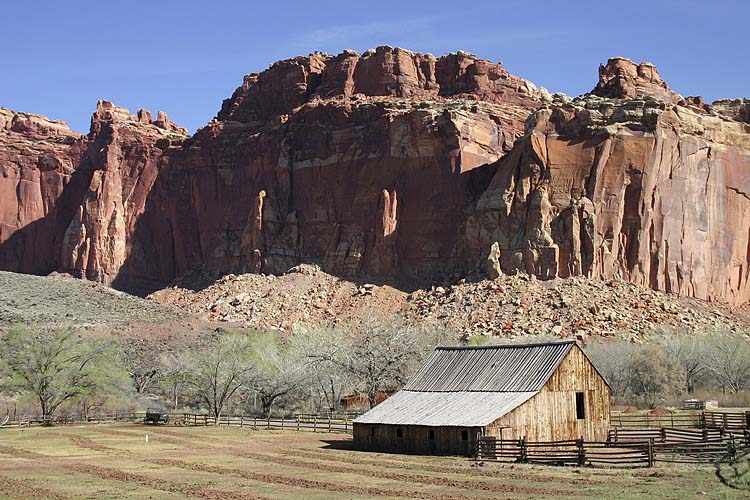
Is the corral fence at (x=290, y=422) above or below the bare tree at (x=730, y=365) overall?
below

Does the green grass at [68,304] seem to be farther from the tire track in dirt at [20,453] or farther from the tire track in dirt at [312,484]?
the tire track in dirt at [312,484]

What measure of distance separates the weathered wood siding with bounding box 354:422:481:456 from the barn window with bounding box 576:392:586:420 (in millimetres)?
5762

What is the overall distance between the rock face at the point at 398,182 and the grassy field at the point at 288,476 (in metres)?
59.7

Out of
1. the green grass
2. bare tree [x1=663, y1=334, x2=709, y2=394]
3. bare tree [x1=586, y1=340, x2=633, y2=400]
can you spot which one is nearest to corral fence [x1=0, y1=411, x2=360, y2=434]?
bare tree [x1=586, y1=340, x2=633, y2=400]

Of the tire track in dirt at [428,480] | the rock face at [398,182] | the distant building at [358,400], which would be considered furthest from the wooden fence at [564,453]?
the rock face at [398,182]

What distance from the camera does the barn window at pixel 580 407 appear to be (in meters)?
48.2

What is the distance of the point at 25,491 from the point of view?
34.8m

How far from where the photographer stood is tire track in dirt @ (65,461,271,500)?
1325 inches

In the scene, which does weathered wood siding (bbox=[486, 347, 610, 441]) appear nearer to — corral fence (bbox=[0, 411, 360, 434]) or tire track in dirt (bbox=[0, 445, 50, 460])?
corral fence (bbox=[0, 411, 360, 434])

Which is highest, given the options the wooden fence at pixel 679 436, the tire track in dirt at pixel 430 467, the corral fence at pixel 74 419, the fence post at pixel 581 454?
A: the corral fence at pixel 74 419

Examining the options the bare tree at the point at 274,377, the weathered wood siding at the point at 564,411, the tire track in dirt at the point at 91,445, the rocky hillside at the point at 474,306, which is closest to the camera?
the weathered wood siding at the point at 564,411

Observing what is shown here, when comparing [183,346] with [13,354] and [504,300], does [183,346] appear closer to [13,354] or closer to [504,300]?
[13,354]

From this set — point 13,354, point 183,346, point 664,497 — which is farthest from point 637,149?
point 664,497

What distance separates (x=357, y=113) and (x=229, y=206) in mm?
22588
